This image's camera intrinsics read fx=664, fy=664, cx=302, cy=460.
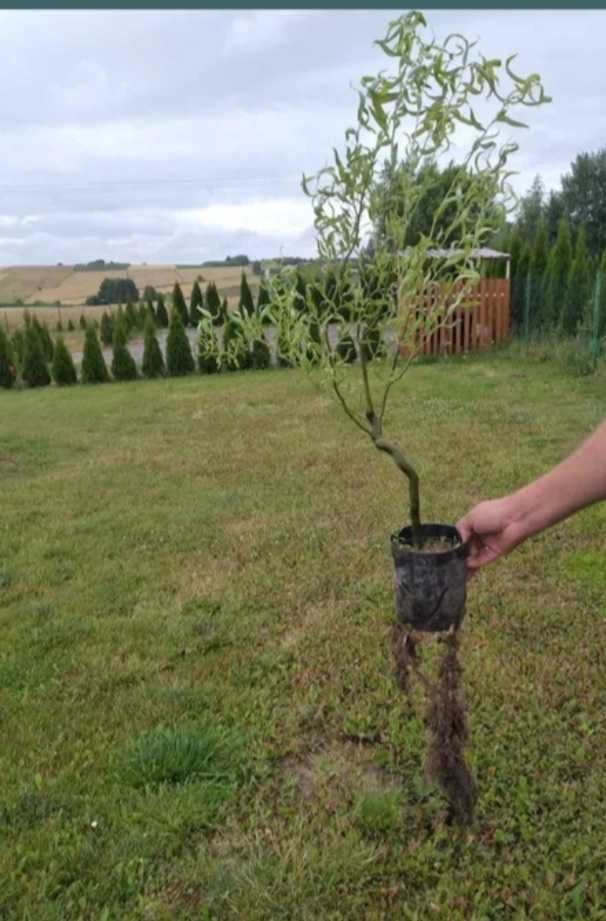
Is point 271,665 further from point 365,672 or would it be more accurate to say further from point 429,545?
point 429,545

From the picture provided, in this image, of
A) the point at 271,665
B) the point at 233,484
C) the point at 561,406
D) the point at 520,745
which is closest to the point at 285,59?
the point at 233,484

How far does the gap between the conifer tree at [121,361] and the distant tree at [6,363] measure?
2085mm

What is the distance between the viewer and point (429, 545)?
1742 millimetres

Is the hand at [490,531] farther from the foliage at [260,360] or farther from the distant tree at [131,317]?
the distant tree at [131,317]

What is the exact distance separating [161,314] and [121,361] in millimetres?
6368

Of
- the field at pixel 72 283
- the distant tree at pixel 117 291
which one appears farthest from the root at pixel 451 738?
the distant tree at pixel 117 291

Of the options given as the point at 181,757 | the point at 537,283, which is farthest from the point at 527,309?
the point at 181,757

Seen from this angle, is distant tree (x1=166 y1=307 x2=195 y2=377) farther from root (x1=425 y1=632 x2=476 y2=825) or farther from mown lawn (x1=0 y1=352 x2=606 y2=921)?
root (x1=425 y1=632 x2=476 y2=825)

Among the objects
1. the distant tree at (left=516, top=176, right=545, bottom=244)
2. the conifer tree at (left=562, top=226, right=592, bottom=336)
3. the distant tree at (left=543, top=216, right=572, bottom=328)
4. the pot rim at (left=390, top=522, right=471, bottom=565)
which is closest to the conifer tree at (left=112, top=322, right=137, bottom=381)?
the distant tree at (left=543, top=216, right=572, bottom=328)

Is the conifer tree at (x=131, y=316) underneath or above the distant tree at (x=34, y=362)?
above

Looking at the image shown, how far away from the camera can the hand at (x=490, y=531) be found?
155 centimetres

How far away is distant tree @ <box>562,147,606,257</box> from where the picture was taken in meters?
28.2

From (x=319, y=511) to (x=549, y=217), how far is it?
2938 cm

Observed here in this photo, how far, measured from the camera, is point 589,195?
28.5 meters
